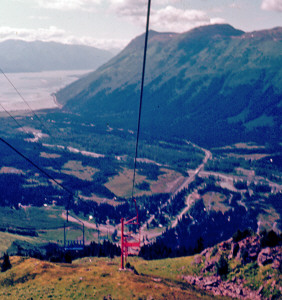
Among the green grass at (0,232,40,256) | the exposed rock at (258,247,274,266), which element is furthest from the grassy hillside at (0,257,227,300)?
the green grass at (0,232,40,256)


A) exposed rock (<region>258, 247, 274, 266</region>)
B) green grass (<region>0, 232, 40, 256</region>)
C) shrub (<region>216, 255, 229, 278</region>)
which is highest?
exposed rock (<region>258, 247, 274, 266</region>)

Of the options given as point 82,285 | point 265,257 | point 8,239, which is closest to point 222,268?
point 265,257

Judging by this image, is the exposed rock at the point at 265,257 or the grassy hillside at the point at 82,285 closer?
the grassy hillside at the point at 82,285

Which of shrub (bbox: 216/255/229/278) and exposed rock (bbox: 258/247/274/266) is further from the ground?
exposed rock (bbox: 258/247/274/266)

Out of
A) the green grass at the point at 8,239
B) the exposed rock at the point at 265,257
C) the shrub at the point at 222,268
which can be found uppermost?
the exposed rock at the point at 265,257

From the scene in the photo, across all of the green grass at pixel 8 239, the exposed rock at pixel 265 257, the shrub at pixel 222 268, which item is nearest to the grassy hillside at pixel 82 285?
the shrub at pixel 222 268

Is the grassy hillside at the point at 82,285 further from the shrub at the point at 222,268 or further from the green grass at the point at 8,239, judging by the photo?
the green grass at the point at 8,239

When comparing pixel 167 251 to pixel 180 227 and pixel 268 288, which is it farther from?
pixel 180 227

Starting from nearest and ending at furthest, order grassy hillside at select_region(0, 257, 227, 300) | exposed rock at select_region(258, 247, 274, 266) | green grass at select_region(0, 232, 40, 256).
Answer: grassy hillside at select_region(0, 257, 227, 300)
exposed rock at select_region(258, 247, 274, 266)
green grass at select_region(0, 232, 40, 256)

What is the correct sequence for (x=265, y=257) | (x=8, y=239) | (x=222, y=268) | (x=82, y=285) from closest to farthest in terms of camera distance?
(x=82, y=285), (x=265, y=257), (x=222, y=268), (x=8, y=239)

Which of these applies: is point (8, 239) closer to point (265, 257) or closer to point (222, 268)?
point (222, 268)

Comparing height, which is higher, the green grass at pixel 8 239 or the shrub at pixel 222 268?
the shrub at pixel 222 268

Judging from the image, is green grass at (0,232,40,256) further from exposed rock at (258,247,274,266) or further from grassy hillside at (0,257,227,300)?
exposed rock at (258,247,274,266)
